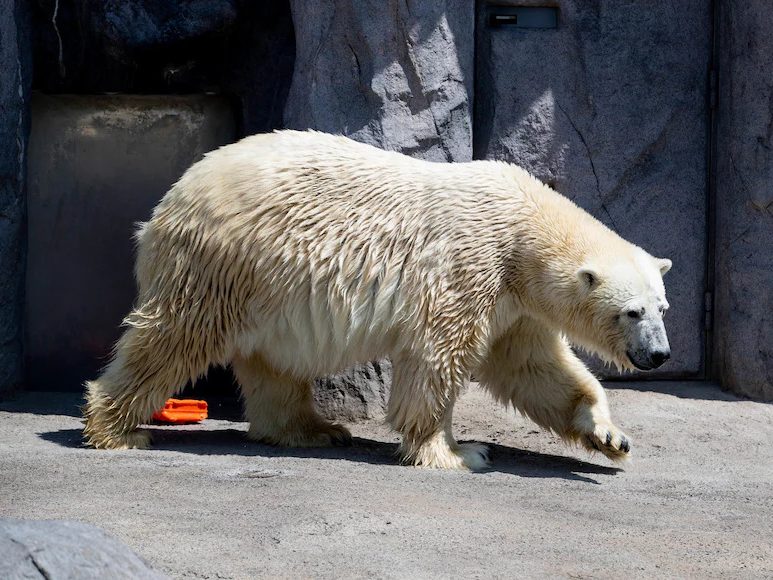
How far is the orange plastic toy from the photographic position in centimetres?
675

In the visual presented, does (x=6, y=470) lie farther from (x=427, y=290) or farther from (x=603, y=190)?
(x=603, y=190)

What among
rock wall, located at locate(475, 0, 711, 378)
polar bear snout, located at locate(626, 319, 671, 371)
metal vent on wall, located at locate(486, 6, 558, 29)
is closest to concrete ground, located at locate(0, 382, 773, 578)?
polar bear snout, located at locate(626, 319, 671, 371)

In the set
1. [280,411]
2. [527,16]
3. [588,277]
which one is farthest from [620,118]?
[280,411]

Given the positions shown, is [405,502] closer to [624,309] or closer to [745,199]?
[624,309]

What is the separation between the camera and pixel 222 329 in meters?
5.82

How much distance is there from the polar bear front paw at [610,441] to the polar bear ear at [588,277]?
0.67 m

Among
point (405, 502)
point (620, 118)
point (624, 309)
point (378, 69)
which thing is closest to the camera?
point (405, 502)

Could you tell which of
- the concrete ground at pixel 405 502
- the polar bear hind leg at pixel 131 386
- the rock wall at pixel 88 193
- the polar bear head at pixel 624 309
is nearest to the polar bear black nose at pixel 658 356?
the polar bear head at pixel 624 309

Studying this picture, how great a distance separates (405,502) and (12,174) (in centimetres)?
347

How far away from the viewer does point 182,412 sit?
22.5ft

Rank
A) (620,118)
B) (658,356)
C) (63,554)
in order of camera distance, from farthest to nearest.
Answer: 1. (620,118)
2. (658,356)
3. (63,554)

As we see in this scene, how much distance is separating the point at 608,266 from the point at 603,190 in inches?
76.4

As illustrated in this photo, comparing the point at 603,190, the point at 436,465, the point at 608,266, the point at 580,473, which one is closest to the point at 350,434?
the point at 436,465

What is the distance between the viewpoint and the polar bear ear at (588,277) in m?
5.52
